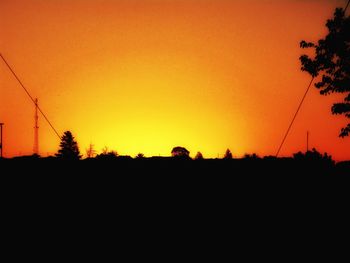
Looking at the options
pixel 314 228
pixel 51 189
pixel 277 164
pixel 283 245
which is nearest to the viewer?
pixel 283 245

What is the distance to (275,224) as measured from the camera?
1134cm

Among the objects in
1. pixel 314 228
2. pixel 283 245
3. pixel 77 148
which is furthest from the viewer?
pixel 77 148

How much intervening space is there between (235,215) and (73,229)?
4.16 meters

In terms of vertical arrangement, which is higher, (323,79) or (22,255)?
(323,79)

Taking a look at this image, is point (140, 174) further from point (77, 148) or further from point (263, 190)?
point (77, 148)

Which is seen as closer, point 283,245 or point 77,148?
point 283,245

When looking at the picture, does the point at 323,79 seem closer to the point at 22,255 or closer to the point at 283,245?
the point at 283,245

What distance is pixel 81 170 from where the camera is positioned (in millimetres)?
14852

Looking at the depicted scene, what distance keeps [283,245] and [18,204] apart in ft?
22.1

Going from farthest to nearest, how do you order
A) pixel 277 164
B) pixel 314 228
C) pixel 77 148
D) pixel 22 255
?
1. pixel 77 148
2. pixel 277 164
3. pixel 314 228
4. pixel 22 255

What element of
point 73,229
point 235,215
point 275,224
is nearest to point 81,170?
point 73,229

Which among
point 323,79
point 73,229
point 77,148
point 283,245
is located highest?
point 77,148

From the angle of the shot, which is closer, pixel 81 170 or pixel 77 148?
pixel 81 170

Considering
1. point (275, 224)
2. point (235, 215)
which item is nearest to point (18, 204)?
point (235, 215)
